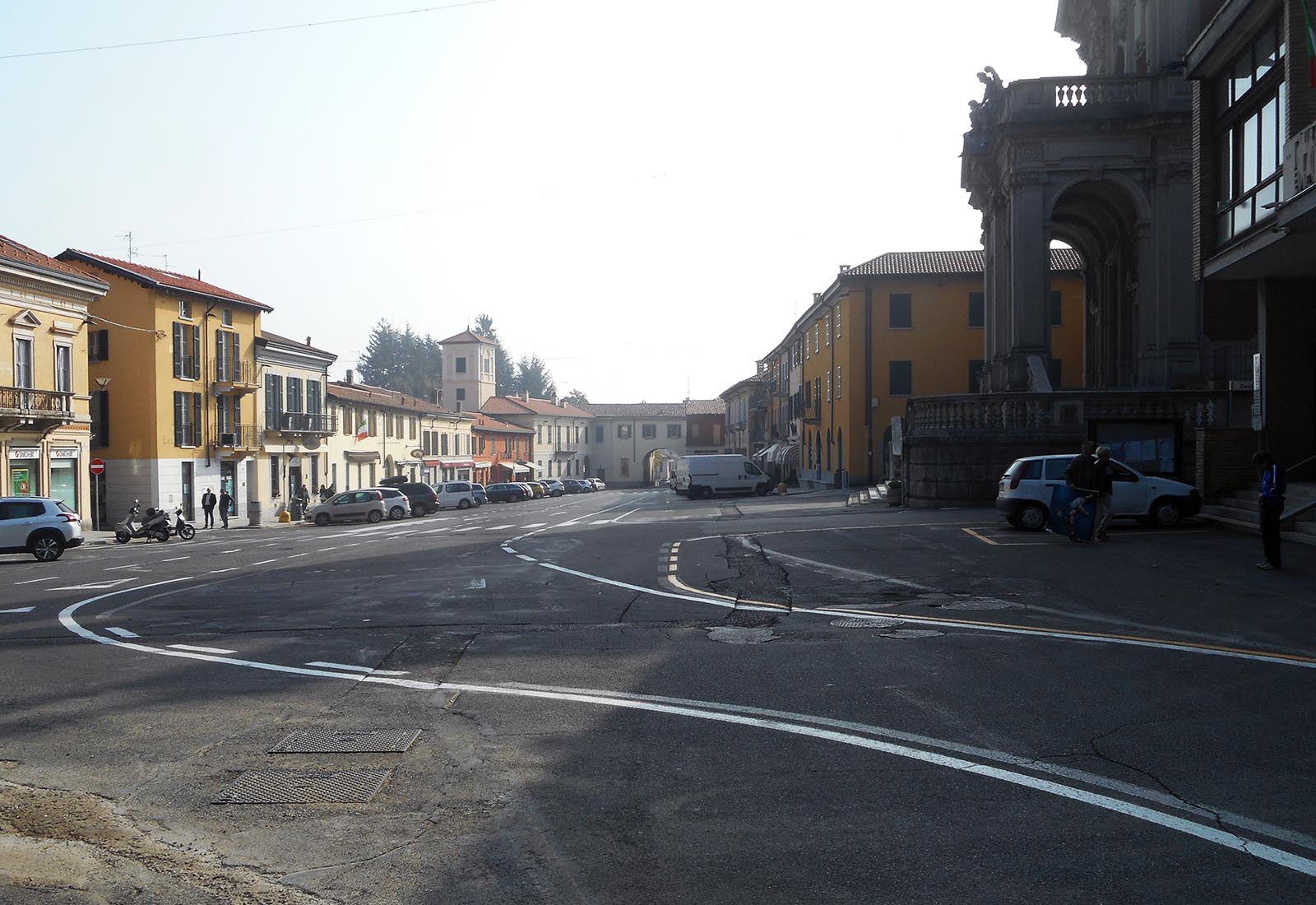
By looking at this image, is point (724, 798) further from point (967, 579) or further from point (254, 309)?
point (254, 309)

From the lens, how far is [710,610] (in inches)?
485

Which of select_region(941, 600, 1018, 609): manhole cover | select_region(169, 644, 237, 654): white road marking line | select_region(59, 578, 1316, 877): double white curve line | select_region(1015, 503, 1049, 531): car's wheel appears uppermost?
select_region(1015, 503, 1049, 531): car's wheel

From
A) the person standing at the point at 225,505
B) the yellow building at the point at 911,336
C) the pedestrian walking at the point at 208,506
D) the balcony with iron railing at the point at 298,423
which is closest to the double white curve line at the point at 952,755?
the pedestrian walking at the point at 208,506

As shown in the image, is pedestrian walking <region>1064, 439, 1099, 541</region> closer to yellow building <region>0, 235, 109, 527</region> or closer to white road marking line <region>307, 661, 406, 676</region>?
white road marking line <region>307, 661, 406, 676</region>

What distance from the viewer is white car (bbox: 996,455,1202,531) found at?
63.7 ft

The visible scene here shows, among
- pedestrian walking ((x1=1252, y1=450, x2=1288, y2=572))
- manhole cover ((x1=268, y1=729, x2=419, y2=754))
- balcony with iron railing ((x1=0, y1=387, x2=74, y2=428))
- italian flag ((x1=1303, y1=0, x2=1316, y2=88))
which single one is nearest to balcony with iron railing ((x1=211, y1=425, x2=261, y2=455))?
balcony with iron railing ((x1=0, y1=387, x2=74, y2=428))

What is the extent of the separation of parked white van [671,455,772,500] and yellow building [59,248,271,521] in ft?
73.6

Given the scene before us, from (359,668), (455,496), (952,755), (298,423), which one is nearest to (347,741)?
(359,668)

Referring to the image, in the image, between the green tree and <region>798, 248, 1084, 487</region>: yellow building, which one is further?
the green tree

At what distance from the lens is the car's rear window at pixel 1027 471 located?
64.6 feet

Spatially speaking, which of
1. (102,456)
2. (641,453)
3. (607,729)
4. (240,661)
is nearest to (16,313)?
(102,456)

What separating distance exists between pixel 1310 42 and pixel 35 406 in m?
36.0

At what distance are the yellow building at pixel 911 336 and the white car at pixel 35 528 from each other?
108 ft

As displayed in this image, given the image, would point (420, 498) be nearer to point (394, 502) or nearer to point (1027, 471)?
point (394, 502)
